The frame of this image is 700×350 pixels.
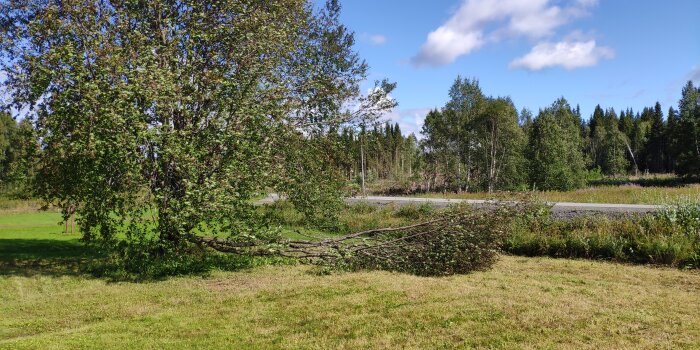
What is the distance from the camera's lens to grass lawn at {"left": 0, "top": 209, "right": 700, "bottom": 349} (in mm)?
5945

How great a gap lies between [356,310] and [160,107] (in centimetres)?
638

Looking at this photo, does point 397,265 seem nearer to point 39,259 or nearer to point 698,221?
point 698,221

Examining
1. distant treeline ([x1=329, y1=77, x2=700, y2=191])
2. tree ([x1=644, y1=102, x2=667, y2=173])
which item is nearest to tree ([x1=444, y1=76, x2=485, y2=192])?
distant treeline ([x1=329, y1=77, x2=700, y2=191])

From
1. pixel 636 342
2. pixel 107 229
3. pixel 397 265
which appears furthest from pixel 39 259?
pixel 636 342

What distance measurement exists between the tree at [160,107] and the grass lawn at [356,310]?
5.86 feet

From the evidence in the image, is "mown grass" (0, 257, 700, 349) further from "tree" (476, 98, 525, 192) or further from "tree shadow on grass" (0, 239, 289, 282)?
"tree" (476, 98, 525, 192)

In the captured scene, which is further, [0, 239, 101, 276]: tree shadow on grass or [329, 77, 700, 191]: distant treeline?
[329, 77, 700, 191]: distant treeline

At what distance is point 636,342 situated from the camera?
545 cm

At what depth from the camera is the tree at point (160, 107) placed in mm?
10031

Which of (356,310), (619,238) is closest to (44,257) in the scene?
(356,310)

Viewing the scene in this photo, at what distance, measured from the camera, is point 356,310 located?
734cm

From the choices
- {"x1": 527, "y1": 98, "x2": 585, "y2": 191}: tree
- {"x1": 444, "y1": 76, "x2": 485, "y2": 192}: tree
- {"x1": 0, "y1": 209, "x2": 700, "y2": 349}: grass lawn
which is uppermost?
{"x1": 444, "y1": 76, "x2": 485, "y2": 192}: tree

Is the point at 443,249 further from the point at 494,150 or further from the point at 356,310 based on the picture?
the point at 494,150

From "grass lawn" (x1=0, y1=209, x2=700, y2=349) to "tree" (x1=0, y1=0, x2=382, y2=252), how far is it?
1.78m
